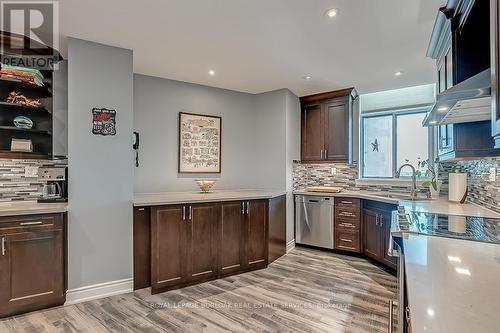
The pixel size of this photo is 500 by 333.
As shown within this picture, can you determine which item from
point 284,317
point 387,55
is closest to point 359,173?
point 387,55

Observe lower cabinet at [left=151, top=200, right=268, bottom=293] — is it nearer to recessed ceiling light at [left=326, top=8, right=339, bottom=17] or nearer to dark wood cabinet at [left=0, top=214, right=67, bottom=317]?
dark wood cabinet at [left=0, top=214, right=67, bottom=317]

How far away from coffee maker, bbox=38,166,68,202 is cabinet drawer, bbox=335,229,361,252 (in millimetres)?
3624

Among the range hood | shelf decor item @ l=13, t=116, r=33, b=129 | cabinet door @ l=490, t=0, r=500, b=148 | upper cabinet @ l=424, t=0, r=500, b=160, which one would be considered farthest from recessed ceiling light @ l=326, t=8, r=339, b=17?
shelf decor item @ l=13, t=116, r=33, b=129

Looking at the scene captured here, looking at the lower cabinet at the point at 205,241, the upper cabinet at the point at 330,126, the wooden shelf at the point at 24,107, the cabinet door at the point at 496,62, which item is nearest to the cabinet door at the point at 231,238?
the lower cabinet at the point at 205,241

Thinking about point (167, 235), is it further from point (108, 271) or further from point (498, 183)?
point (498, 183)

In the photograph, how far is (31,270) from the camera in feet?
7.87

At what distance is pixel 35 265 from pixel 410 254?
9.61ft

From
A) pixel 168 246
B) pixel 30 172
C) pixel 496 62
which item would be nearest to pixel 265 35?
pixel 496 62

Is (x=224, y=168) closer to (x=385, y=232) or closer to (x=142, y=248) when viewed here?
(x=142, y=248)

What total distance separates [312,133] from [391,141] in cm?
128

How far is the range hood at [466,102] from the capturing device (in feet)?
4.30

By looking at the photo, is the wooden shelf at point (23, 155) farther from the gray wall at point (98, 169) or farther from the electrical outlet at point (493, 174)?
the electrical outlet at point (493, 174)

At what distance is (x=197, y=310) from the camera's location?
8.18 feet

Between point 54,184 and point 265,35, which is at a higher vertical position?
point 265,35
